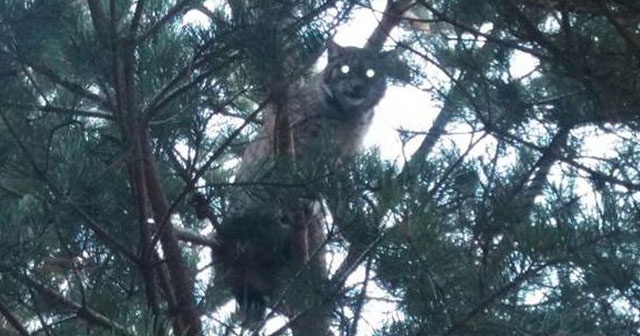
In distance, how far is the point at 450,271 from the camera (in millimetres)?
3426

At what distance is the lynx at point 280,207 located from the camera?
3.88 m

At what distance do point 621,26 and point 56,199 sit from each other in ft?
4.54

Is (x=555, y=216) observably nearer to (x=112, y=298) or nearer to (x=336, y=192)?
(x=336, y=192)

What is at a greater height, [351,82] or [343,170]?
[351,82]

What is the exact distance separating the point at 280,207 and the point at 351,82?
1.39 m

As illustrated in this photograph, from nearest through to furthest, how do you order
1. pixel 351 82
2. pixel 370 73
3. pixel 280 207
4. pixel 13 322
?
pixel 13 322
pixel 280 207
pixel 370 73
pixel 351 82

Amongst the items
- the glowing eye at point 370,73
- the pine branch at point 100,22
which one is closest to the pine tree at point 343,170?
the pine branch at point 100,22

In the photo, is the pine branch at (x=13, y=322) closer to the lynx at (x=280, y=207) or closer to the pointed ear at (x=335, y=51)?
the lynx at (x=280, y=207)

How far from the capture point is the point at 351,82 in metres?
5.26

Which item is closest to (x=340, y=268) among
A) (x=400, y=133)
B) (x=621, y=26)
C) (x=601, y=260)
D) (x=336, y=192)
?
(x=336, y=192)

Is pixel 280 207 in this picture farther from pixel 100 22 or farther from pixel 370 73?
pixel 370 73

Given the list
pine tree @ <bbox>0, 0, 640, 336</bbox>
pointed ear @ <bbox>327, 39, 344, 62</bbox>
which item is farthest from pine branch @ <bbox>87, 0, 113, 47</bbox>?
pointed ear @ <bbox>327, 39, 344, 62</bbox>

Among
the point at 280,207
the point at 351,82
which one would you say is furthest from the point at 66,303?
the point at 351,82

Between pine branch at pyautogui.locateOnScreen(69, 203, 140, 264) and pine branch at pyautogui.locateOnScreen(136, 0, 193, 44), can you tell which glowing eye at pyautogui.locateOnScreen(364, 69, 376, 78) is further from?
pine branch at pyautogui.locateOnScreen(69, 203, 140, 264)
